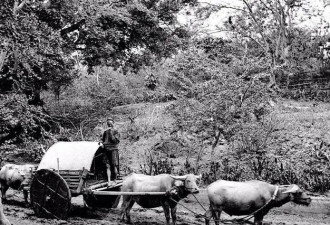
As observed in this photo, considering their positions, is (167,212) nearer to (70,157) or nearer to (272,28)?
(70,157)

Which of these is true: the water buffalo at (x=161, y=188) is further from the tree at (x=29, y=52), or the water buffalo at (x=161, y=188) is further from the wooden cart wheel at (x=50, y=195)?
the tree at (x=29, y=52)

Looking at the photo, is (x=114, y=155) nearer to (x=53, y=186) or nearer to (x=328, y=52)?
(x=53, y=186)

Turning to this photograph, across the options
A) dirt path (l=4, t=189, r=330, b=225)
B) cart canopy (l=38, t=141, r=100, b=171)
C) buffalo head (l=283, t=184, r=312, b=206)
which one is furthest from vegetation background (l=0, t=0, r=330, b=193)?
buffalo head (l=283, t=184, r=312, b=206)

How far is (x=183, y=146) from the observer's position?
1612 cm

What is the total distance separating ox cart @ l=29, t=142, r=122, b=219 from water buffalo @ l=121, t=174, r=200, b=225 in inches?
20.0

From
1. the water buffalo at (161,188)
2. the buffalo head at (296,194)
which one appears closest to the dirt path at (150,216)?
the water buffalo at (161,188)

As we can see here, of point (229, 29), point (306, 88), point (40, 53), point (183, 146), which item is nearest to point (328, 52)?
point (306, 88)

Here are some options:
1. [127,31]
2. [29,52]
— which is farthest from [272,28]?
[29,52]

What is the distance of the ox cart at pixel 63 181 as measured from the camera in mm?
A: 9359

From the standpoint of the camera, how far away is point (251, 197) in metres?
8.35

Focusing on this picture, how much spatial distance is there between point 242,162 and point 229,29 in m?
17.6

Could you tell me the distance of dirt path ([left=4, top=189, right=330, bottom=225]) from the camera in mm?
9570

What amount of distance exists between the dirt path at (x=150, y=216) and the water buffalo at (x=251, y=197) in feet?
4.90

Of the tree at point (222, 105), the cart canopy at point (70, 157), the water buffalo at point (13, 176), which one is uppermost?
the tree at point (222, 105)
